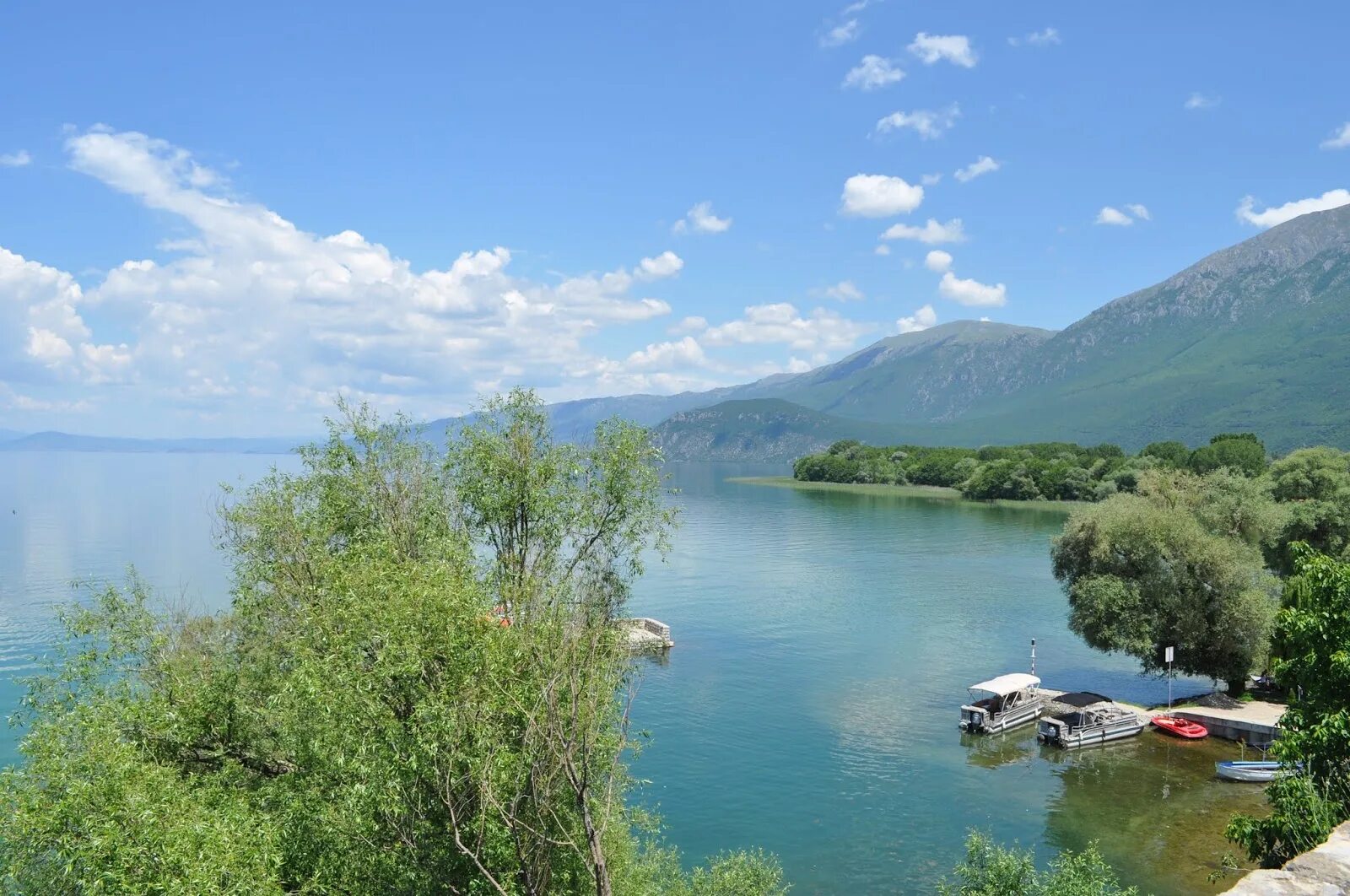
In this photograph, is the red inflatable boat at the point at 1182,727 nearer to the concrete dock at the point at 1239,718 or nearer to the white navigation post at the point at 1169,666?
the concrete dock at the point at 1239,718

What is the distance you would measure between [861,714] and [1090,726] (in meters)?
12.9

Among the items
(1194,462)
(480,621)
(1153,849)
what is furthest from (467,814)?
(1194,462)

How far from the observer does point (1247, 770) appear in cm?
4022

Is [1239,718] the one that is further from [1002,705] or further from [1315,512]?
[1315,512]

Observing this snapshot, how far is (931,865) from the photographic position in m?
33.6

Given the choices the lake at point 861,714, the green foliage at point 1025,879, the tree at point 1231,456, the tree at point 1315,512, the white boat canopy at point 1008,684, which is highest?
the tree at point 1231,456

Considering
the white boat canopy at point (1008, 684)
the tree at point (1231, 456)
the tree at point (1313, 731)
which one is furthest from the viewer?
the tree at point (1231, 456)

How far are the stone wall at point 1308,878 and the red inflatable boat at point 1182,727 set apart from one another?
42902 mm

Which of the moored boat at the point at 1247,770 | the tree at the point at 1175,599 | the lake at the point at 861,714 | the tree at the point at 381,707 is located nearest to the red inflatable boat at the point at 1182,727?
the lake at the point at 861,714

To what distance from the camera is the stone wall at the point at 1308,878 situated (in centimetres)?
945

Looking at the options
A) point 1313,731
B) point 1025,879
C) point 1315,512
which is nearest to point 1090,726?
point 1025,879

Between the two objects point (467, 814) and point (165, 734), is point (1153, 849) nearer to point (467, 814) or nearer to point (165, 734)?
point (467, 814)

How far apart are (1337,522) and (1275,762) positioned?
3643cm

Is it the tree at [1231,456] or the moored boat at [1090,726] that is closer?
the moored boat at [1090,726]
